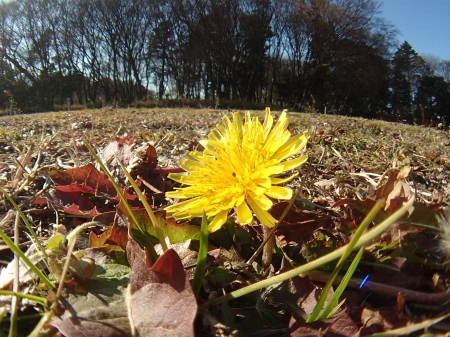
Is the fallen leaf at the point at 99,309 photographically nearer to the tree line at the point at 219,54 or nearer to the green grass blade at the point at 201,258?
the green grass blade at the point at 201,258

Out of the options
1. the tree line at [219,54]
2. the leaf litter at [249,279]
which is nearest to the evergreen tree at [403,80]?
the tree line at [219,54]

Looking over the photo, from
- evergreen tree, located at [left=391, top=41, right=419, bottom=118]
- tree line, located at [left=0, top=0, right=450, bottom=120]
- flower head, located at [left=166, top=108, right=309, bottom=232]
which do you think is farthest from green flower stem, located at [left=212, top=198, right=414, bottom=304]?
evergreen tree, located at [left=391, top=41, right=419, bottom=118]

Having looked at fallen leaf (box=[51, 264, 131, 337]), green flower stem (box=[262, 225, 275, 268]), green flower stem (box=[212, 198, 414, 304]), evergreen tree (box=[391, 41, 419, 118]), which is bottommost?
fallen leaf (box=[51, 264, 131, 337])

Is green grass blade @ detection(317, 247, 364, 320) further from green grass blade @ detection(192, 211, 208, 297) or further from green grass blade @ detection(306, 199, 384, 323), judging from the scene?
green grass blade @ detection(192, 211, 208, 297)

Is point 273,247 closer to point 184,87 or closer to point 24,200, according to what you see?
point 24,200

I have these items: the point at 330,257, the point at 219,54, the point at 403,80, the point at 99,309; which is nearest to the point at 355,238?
the point at 330,257

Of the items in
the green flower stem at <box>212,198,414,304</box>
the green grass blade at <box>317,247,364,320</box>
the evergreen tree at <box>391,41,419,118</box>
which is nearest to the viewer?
the green flower stem at <box>212,198,414,304</box>
